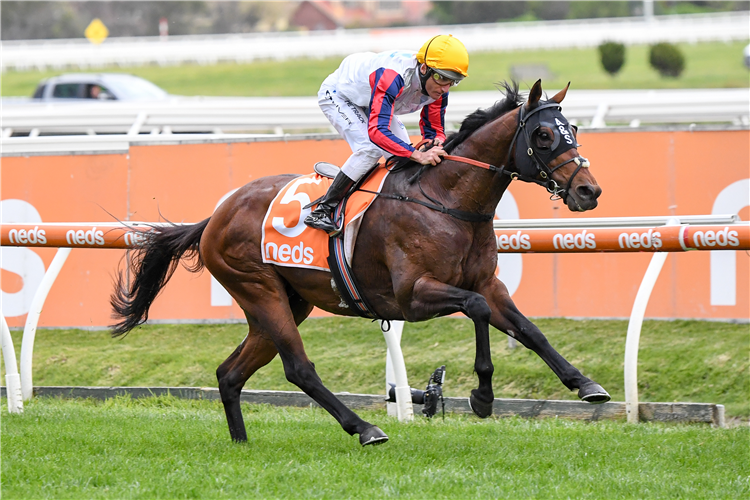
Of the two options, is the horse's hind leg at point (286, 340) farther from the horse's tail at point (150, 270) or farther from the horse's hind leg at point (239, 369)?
the horse's tail at point (150, 270)

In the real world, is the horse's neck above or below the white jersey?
below

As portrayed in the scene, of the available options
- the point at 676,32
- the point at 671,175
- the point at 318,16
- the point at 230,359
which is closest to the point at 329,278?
the point at 230,359

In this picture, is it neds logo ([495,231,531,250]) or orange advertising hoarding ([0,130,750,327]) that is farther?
orange advertising hoarding ([0,130,750,327])

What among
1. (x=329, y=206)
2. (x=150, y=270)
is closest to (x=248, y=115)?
(x=150, y=270)

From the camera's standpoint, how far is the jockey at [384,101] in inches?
185

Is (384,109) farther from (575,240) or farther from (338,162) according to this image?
(338,162)

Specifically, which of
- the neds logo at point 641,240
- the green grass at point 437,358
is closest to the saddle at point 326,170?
the neds logo at point 641,240

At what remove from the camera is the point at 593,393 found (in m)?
4.16

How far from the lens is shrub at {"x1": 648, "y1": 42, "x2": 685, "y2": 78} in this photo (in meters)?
27.0

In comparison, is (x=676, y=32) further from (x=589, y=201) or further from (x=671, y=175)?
(x=589, y=201)

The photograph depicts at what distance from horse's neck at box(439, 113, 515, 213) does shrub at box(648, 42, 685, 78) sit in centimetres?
2401

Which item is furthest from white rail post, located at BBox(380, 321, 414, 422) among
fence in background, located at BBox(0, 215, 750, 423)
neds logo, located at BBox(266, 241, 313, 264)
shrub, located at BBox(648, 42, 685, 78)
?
shrub, located at BBox(648, 42, 685, 78)

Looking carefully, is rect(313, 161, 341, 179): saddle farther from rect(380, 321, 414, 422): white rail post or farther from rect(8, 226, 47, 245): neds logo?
rect(8, 226, 47, 245): neds logo

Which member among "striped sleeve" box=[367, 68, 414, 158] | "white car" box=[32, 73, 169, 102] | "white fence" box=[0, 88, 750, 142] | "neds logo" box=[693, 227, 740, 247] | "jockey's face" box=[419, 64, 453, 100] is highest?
"white car" box=[32, 73, 169, 102]
